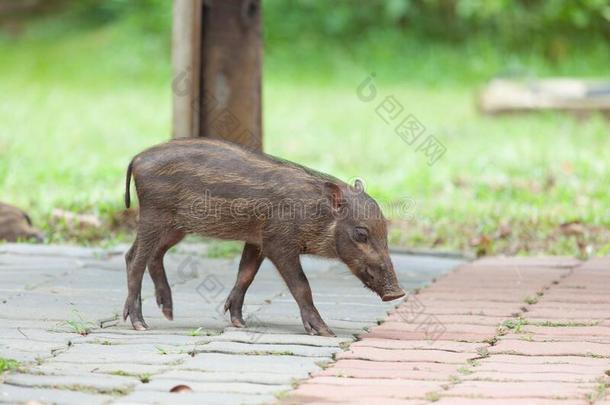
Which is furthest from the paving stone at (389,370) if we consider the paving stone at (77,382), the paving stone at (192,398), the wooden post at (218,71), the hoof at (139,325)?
the wooden post at (218,71)

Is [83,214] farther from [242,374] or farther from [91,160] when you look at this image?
[242,374]

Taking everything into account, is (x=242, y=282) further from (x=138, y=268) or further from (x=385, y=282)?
(x=385, y=282)

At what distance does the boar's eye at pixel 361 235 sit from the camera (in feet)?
17.7

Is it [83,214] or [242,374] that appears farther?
[83,214]

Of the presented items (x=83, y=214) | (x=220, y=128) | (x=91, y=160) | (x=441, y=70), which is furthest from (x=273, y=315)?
(x=441, y=70)

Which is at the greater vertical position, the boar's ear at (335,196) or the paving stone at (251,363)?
the boar's ear at (335,196)

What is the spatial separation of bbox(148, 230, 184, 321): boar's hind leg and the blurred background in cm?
215

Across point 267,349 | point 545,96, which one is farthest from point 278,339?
point 545,96

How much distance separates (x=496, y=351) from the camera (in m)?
5.02

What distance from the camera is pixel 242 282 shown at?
18.6ft

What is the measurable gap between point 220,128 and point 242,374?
3696 millimetres

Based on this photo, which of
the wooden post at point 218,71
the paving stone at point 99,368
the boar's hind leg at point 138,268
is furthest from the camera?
the wooden post at point 218,71

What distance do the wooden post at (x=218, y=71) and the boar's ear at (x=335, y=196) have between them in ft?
8.42

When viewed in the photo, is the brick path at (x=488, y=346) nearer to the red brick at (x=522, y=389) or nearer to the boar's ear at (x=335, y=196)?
the red brick at (x=522, y=389)
